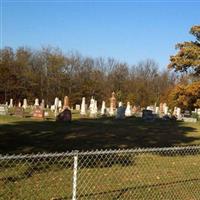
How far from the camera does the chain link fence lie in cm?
809

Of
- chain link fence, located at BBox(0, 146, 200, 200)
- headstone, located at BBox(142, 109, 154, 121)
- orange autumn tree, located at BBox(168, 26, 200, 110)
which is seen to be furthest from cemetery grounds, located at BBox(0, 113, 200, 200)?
headstone, located at BBox(142, 109, 154, 121)

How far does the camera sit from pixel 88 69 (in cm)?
8600

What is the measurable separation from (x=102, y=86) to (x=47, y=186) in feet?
240

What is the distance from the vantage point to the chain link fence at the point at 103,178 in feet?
26.5

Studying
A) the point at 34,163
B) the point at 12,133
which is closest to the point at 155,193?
the point at 34,163

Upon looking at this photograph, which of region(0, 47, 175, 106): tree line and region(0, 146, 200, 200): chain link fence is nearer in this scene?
region(0, 146, 200, 200): chain link fence

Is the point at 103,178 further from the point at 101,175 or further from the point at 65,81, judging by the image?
the point at 65,81

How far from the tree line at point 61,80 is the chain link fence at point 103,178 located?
61897 mm

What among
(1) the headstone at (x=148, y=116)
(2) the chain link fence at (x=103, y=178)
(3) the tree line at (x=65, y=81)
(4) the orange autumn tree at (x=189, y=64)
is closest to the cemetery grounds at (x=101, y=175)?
(2) the chain link fence at (x=103, y=178)

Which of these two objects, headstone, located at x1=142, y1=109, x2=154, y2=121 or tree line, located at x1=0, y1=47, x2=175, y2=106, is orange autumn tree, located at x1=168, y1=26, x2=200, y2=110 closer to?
headstone, located at x1=142, y1=109, x2=154, y2=121

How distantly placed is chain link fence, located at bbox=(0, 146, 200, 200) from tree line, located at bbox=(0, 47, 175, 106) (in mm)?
61897

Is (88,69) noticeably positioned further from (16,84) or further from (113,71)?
(16,84)

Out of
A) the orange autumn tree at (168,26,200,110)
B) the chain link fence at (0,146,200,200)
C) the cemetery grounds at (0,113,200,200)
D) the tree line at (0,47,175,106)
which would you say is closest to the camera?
the chain link fence at (0,146,200,200)

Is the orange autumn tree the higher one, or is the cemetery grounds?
the orange autumn tree
